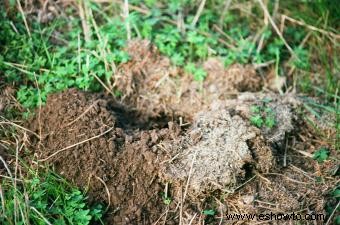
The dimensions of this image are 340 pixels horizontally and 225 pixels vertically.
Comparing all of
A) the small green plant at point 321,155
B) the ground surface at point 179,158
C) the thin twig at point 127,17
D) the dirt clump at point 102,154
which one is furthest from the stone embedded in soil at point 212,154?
the thin twig at point 127,17

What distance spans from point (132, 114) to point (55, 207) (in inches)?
33.1

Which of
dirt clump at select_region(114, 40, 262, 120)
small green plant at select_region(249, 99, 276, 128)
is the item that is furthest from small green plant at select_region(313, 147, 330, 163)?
dirt clump at select_region(114, 40, 262, 120)

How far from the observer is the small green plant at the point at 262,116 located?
2600mm

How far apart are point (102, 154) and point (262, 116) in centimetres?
103

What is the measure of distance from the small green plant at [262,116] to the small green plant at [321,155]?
31cm

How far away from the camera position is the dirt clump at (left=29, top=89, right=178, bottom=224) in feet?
7.41

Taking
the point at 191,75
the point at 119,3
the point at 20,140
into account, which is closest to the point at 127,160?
the point at 20,140

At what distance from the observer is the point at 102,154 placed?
7.75 ft

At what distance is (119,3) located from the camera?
3232 millimetres

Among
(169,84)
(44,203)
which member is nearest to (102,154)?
(44,203)

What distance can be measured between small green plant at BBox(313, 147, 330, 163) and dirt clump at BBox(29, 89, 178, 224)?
0.92 m

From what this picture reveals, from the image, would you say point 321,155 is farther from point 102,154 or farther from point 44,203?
point 44,203

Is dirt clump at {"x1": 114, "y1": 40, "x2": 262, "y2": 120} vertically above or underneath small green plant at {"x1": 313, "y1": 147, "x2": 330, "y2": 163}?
above

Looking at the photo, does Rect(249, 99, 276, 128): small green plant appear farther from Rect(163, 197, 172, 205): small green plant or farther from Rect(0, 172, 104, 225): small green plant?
Rect(0, 172, 104, 225): small green plant
